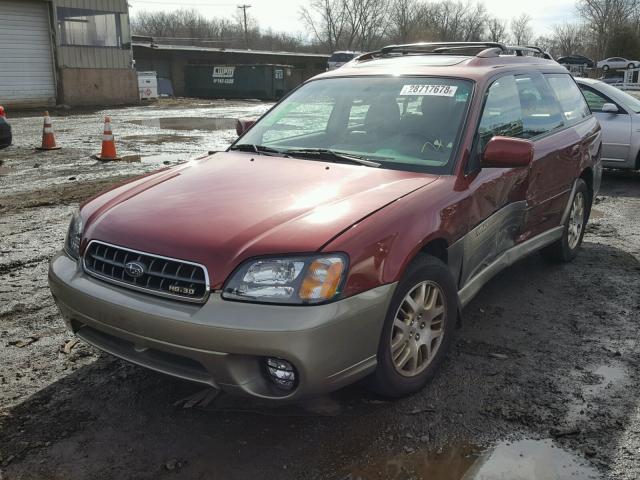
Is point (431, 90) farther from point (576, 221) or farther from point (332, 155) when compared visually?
point (576, 221)

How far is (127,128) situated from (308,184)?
1460 centimetres

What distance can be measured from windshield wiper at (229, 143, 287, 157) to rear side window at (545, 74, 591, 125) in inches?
97.6

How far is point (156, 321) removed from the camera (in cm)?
262

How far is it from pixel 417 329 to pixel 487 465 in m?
0.73

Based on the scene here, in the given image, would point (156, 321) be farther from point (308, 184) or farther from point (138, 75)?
point (138, 75)

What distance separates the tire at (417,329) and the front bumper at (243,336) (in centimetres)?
14

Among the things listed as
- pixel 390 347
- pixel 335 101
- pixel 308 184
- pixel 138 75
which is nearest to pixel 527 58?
pixel 335 101

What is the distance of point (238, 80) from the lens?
32.8 meters

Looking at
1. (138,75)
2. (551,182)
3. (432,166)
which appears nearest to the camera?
(432,166)

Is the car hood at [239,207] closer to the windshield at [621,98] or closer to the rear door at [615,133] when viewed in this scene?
the rear door at [615,133]

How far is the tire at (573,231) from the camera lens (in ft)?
17.1

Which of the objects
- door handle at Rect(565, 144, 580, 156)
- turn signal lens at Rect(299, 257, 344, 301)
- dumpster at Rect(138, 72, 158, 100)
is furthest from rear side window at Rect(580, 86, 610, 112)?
dumpster at Rect(138, 72, 158, 100)

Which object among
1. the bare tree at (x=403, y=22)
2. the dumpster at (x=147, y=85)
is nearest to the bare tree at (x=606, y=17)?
the bare tree at (x=403, y=22)

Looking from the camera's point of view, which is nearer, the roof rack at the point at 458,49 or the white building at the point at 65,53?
the roof rack at the point at 458,49
